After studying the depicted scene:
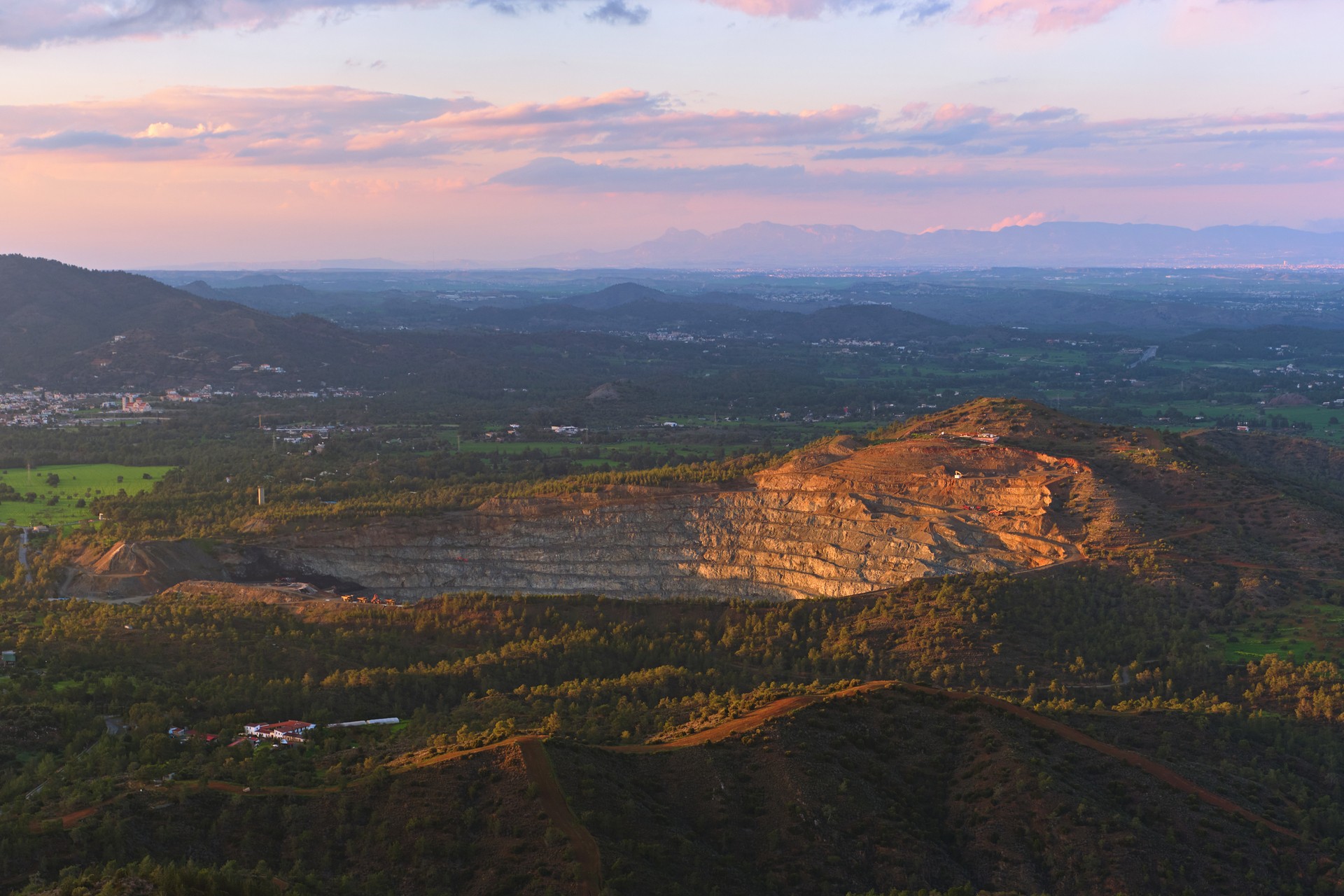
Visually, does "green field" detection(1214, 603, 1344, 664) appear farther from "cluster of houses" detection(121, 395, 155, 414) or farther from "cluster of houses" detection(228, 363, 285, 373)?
"cluster of houses" detection(228, 363, 285, 373)

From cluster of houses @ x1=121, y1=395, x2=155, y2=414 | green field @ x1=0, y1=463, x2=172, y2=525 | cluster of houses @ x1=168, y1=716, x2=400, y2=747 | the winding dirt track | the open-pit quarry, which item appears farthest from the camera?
cluster of houses @ x1=121, y1=395, x2=155, y2=414

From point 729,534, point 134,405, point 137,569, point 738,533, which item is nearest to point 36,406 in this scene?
point 134,405

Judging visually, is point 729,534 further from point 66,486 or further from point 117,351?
point 117,351

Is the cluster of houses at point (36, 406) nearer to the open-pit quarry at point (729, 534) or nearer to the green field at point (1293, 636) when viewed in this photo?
the open-pit quarry at point (729, 534)

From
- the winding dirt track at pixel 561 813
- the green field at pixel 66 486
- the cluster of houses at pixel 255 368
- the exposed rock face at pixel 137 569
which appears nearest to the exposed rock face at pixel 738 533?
the exposed rock face at pixel 137 569

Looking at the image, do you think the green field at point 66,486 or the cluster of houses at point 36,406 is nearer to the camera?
the green field at point 66,486

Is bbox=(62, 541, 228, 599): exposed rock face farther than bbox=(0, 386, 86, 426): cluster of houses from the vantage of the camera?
No

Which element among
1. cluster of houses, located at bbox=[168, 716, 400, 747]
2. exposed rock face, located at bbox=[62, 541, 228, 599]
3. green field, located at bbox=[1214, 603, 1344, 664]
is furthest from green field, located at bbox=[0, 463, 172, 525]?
green field, located at bbox=[1214, 603, 1344, 664]

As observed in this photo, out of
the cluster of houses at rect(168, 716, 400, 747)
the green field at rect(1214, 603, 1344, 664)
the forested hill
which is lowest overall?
the green field at rect(1214, 603, 1344, 664)
